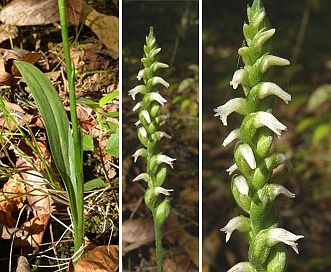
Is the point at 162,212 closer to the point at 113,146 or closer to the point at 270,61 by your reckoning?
the point at 113,146

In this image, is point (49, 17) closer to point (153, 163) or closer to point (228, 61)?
point (228, 61)

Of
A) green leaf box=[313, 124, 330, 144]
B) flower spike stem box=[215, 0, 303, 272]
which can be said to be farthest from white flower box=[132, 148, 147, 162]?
green leaf box=[313, 124, 330, 144]

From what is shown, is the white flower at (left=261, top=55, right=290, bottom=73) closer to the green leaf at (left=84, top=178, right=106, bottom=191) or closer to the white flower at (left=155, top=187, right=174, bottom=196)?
the white flower at (left=155, top=187, right=174, bottom=196)

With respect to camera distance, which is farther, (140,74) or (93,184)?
(93,184)

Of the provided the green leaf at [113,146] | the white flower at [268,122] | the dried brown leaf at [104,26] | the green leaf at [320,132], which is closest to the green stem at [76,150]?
the green leaf at [113,146]

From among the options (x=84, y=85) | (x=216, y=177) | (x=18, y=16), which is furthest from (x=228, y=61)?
(x=18, y=16)

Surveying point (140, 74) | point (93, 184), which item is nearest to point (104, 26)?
point (93, 184)

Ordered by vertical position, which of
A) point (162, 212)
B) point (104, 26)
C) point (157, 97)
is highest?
point (104, 26)
